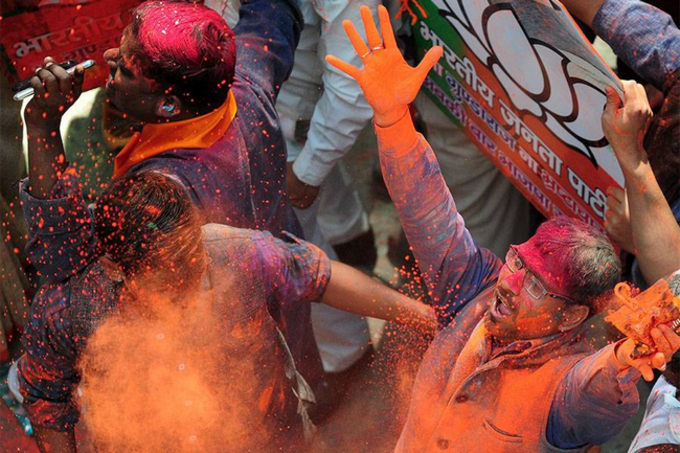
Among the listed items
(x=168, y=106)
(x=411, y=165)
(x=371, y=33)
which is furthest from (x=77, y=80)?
(x=411, y=165)

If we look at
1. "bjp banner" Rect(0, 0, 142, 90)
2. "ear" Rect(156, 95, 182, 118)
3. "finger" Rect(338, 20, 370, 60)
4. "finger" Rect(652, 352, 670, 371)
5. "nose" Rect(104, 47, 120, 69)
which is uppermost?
"finger" Rect(338, 20, 370, 60)

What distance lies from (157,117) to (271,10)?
58 centimetres

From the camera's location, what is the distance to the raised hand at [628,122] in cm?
237

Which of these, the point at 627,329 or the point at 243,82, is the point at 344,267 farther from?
the point at 627,329

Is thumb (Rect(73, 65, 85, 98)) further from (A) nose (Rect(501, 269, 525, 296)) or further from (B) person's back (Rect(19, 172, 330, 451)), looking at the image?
(A) nose (Rect(501, 269, 525, 296))

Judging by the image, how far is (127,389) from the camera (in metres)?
2.45

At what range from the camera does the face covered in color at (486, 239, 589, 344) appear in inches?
78.6

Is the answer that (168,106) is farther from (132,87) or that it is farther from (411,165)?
(411,165)

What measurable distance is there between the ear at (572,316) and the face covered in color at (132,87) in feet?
3.71

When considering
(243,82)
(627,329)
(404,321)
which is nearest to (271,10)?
(243,82)

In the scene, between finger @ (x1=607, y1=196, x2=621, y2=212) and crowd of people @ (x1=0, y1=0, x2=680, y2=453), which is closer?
crowd of people @ (x1=0, y1=0, x2=680, y2=453)

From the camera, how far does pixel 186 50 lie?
2322 millimetres

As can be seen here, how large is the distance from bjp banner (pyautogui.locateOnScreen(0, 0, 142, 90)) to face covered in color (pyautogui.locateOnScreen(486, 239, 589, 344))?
1575 mm

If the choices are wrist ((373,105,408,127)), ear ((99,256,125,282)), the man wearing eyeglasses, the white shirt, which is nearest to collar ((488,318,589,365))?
the man wearing eyeglasses
